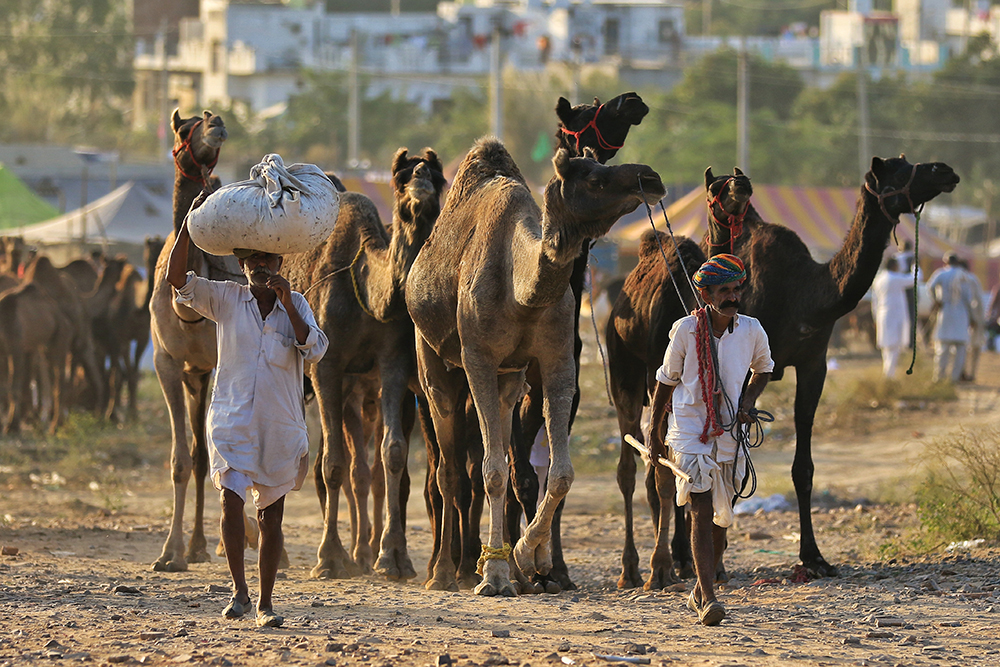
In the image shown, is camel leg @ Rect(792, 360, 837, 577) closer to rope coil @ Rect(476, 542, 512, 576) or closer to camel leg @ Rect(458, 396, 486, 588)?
camel leg @ Rect(458, 396, 486, 588)

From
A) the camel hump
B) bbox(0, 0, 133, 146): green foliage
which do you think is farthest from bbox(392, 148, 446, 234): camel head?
bbox(0, 0, 133, 146): green foliage

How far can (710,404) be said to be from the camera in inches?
280

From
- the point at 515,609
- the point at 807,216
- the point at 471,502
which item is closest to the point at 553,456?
the point at 515,609

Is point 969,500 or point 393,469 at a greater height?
point 393,469

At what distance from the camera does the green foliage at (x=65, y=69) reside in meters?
70.2

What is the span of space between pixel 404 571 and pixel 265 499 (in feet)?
8.12

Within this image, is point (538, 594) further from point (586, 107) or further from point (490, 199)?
point (586, 107)

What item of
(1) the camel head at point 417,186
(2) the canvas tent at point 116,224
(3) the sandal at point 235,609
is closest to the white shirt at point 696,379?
(3) the sandal at point 235,609

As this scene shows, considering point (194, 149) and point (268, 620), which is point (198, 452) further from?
point (268, 620)

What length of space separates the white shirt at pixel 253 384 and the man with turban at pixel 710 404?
6.03 ft

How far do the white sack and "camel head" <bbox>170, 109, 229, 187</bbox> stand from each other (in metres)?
2.13

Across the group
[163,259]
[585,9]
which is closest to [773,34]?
[585,9]

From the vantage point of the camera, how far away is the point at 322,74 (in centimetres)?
6625

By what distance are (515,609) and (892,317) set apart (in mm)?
16701
